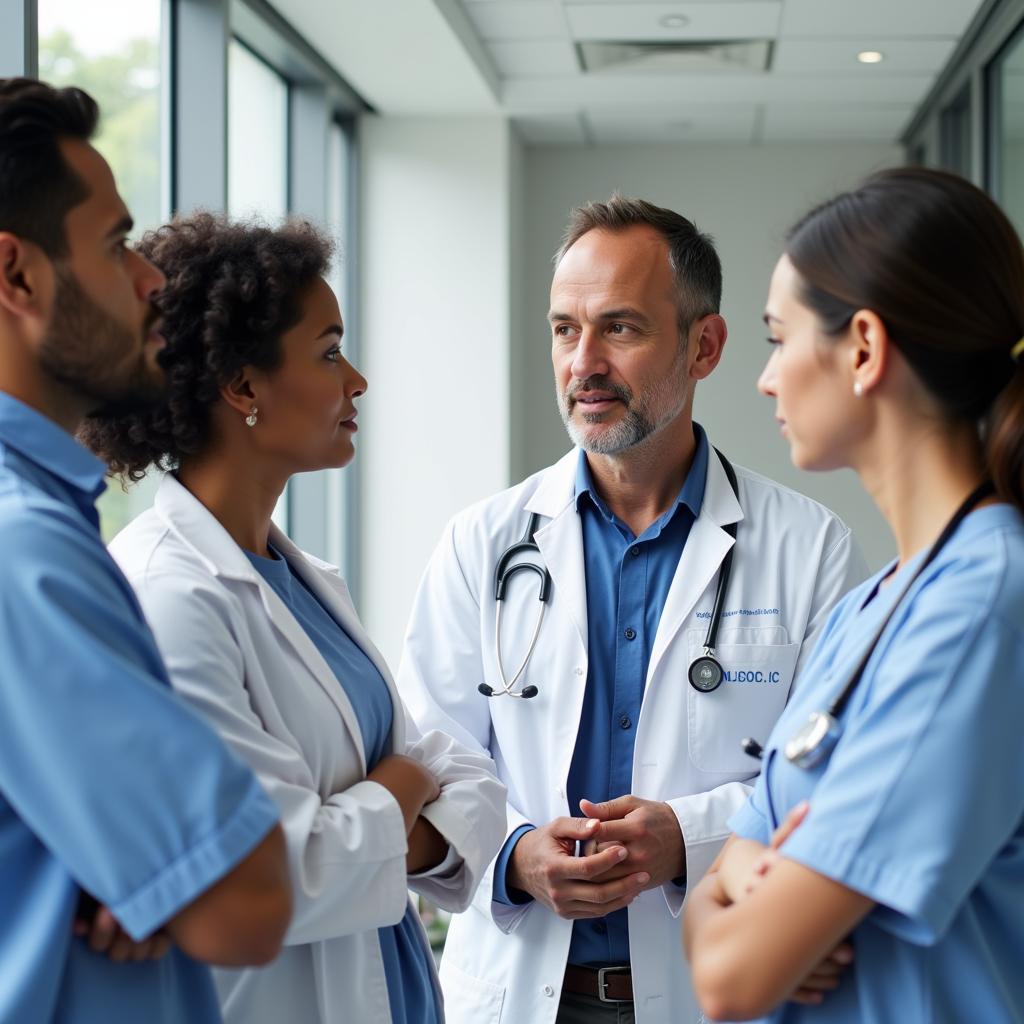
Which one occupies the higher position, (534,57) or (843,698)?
(534,57)

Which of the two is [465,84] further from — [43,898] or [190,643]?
[43,898]

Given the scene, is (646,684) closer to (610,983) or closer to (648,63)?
(610,983)

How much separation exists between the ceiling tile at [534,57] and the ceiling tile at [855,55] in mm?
723

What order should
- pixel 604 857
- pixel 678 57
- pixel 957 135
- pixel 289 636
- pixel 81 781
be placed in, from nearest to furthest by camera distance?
pixel 81 781, pixel 289 636, pixel 604 857, pixel 678 57, pixel 957 135

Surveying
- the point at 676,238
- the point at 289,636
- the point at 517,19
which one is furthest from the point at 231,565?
the point at 517,19

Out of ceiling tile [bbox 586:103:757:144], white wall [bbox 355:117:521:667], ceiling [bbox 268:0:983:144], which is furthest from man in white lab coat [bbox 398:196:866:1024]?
ceiling tile [bbox 586:103:757:144]

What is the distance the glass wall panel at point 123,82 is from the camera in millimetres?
2668

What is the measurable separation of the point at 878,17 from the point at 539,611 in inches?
112

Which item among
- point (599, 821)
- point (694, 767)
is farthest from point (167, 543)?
point (694, 767)

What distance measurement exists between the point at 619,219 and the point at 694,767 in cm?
89

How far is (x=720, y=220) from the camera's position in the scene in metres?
5.53

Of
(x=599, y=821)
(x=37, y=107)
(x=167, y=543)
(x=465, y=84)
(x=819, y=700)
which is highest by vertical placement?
(x=465, y=84)

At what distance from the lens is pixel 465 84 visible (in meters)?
4.45

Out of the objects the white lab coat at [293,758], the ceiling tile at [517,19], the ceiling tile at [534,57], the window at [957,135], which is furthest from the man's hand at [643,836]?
the window at [957,135]
